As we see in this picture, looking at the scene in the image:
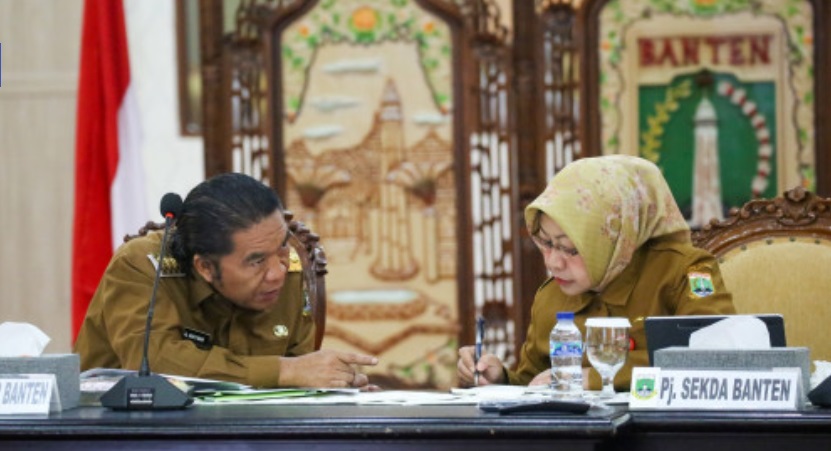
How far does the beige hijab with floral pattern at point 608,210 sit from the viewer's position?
120 inches

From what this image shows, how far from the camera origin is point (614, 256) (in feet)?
10.0

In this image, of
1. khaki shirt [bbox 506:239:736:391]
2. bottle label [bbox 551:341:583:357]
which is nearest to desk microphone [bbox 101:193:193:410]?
bottle label [bbox 551:341:583:357]

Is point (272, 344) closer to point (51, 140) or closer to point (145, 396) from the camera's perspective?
point (145, 396)

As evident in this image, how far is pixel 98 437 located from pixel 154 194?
3108 millimetres

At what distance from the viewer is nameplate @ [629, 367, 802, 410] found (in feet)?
7.25

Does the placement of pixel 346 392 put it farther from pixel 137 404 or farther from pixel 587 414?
pixel 587 414

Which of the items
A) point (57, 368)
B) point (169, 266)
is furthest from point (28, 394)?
point (169, 266)

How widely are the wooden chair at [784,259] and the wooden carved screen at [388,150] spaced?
175 centimetres

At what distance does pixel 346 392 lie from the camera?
9.02 ft

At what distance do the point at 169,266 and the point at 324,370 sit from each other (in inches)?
19.1

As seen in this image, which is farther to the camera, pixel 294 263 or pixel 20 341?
pixel 294 263

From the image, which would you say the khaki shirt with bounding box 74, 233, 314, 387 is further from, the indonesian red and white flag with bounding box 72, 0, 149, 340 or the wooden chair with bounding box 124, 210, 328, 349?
the indonesian red and white flag with bounding box 72, 0, 149, 340

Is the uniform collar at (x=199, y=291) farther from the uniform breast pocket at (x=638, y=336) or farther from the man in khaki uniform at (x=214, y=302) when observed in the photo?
the uniform breast pocket at (x=638, y=336)

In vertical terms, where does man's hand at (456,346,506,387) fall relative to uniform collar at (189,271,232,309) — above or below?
below
